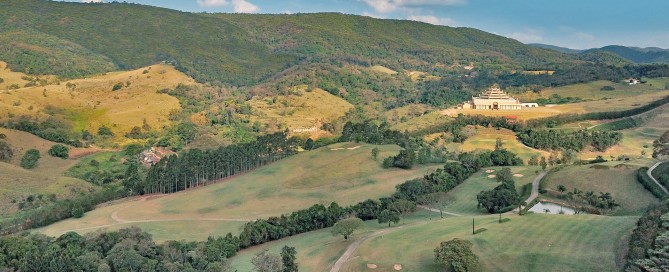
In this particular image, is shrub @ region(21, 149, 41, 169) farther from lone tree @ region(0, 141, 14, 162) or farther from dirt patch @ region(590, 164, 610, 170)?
dirt patch @ region(590, 164, 610, 170)

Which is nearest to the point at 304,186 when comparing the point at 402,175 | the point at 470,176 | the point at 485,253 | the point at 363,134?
the point at 402,175

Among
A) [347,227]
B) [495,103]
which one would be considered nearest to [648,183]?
[347,227]

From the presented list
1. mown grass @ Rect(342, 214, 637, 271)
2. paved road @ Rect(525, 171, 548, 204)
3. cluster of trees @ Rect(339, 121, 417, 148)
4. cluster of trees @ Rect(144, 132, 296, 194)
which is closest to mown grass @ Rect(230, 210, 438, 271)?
mown grass @ Rect(342, 214, 637, 271)

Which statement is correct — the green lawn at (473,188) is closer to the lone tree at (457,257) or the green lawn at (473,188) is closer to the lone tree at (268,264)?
the lone tree at (457,257)

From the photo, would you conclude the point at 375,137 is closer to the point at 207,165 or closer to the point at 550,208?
the point at 207,165

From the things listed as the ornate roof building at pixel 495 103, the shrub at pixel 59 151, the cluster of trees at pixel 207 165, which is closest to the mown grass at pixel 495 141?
the ornate roof building at pixel 495 103
